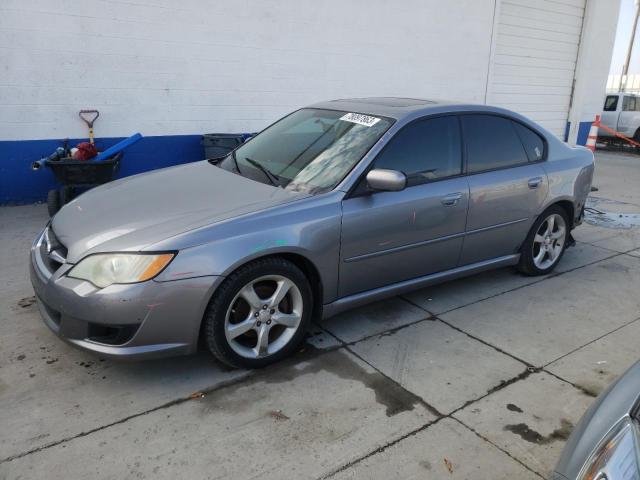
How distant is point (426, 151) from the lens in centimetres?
378

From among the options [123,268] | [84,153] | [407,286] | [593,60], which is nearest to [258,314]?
[123,268]

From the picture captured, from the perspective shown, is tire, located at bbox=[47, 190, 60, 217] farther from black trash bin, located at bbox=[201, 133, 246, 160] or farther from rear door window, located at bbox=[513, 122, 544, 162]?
rear door window, located at bbox=[513, 122, 544, 162]

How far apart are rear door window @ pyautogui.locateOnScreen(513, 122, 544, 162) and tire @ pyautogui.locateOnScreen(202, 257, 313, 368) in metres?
2.41

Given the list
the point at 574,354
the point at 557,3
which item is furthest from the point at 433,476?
the point at 557,3

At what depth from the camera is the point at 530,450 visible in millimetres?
2596

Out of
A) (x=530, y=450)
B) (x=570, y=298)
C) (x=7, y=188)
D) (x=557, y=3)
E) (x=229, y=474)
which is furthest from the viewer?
(x=557, y=3)

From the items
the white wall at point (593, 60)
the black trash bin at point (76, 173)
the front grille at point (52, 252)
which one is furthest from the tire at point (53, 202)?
the white wall at point (593, 60)

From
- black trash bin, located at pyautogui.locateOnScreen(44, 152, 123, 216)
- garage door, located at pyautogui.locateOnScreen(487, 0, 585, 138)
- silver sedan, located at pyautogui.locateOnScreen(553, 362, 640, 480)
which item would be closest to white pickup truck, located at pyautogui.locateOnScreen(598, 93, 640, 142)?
garage door, located at pyautogui.locateOnScreen(487, 0, 585, 138)

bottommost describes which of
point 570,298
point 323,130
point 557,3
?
point 570,298

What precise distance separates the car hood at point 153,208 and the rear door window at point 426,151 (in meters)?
0.76

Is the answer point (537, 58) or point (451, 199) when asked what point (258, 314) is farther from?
point (537, 58)

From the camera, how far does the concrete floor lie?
2475 millimetres

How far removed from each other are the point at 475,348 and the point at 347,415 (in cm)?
119

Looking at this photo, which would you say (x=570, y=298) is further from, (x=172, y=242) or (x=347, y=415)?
(x=172, y=242)
